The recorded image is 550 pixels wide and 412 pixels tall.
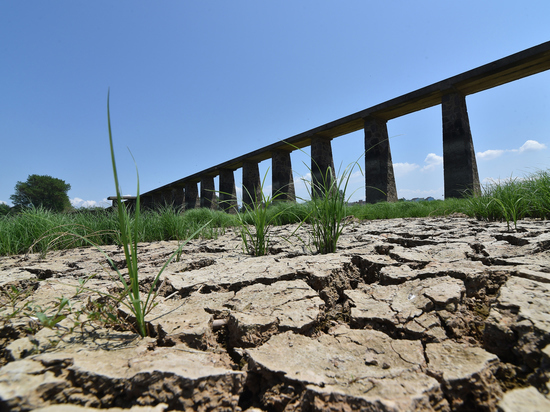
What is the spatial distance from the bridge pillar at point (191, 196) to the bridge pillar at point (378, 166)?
26.9 feet

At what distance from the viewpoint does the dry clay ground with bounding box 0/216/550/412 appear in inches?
23.3

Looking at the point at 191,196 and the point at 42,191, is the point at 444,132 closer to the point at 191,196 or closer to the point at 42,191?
the point at 191,196

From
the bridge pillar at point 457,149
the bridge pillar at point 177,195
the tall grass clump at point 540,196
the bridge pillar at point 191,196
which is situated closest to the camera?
the tall grass clump at point 540,196

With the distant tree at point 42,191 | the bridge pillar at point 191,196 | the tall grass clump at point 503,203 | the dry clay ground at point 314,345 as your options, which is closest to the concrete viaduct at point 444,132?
the tall grass clump at point 503,203

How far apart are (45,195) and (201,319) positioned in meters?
33.0

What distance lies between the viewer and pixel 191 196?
12.6 metres

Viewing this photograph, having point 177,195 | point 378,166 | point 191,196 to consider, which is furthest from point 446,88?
point 177,195

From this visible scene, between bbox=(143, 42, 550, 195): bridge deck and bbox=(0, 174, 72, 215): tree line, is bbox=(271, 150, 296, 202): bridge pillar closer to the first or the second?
bbox=(143, 42, 550, 195): bridge deck

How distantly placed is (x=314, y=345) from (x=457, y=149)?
20.0ft

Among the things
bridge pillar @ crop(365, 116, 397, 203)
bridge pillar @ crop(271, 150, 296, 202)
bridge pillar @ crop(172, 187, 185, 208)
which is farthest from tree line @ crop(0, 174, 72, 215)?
bridge pillar @ crop(365, 116, 397, 203)

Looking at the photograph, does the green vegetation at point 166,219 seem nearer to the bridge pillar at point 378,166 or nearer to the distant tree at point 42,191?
the bridge pillar at point 378,166

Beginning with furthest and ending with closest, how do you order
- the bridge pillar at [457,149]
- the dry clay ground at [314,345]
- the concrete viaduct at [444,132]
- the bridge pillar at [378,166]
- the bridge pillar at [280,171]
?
the bridge pillar at [280,171] < the bridge pillar at [378,166] < the bridge pillar at [457,149] < the concrete viaduct at [444,132] < the dry clay ground at [314,345]

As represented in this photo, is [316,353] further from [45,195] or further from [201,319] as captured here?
[45,195]

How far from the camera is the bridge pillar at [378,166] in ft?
21.5
